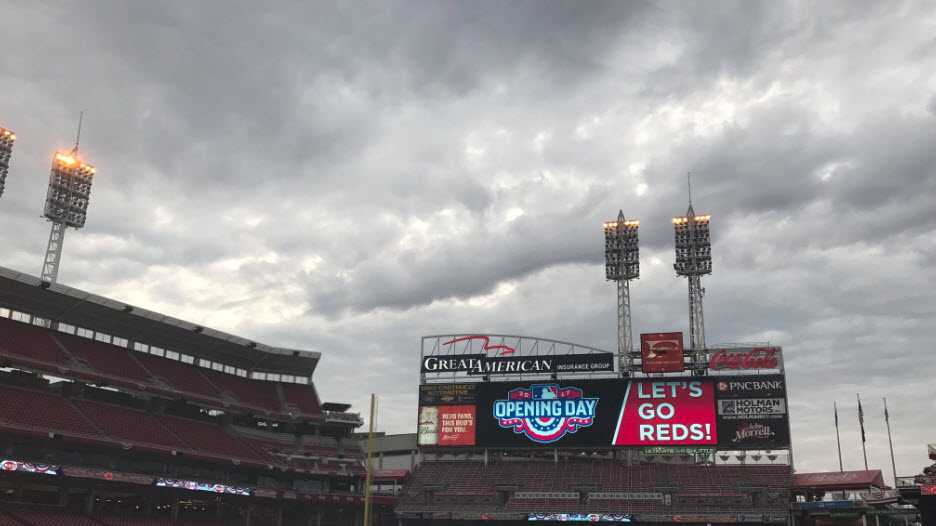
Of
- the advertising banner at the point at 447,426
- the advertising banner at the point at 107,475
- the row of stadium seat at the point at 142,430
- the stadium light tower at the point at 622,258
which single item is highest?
the stadium light tower at the point at 622,258

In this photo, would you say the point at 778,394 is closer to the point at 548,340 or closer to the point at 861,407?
the point at 861,407

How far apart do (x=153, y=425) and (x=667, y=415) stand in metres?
50.2

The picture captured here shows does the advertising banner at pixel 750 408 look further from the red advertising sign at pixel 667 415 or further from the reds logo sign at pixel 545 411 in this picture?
the reds logo sign at pixel 545 411

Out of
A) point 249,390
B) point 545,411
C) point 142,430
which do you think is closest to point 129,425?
point 142,430

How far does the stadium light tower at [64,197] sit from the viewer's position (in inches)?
3132

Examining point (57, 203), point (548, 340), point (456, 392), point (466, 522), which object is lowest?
point (466, 522)

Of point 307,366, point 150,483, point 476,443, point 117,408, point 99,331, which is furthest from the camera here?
point 307,366

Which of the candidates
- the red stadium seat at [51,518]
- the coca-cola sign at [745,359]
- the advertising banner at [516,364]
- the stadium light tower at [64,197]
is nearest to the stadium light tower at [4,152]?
the stadium light tower at [64,197]

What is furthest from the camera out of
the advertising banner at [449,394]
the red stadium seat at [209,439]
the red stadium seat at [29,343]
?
the advertising banner at [449,394]

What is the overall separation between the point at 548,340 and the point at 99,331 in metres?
46.3

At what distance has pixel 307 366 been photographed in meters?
94.5

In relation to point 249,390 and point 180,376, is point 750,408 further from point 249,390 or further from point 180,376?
point 180,376

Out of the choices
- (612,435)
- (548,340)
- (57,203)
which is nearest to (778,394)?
(612,435)

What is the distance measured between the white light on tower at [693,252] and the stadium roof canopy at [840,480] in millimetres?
19784
